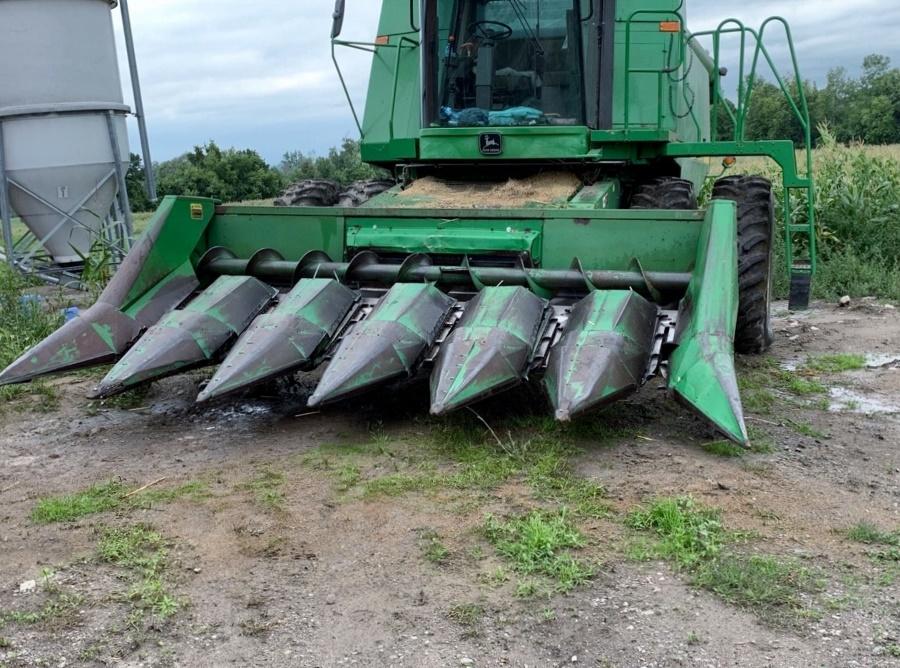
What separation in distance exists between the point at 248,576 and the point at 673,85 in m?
4.76

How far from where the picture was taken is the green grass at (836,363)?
5768 millimetres

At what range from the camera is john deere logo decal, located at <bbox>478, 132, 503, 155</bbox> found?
5.75 m

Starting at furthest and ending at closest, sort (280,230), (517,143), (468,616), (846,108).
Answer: (846,108), (517,143), (280,230), (468,616)

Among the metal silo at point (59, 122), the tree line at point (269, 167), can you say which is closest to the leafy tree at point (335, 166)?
the tree line at point (269, 167)

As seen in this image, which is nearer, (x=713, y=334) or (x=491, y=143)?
(x=713, y=334)

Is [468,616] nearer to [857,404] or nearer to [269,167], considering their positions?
[857,404]

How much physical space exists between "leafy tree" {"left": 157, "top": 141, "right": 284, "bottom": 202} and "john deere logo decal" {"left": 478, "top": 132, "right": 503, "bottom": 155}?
461 inches

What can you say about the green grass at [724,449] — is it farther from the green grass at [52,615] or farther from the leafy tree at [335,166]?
the leafy tree at [335,166]

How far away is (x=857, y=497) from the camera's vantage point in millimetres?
3594

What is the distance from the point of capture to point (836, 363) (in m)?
5.90

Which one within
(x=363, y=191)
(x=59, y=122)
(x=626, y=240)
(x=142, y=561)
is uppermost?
(x=59, y=122)

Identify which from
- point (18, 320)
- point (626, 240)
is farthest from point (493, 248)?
point (18, 320)

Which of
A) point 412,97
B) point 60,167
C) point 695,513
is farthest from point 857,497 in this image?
point 60,167

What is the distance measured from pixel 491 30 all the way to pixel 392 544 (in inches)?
156
